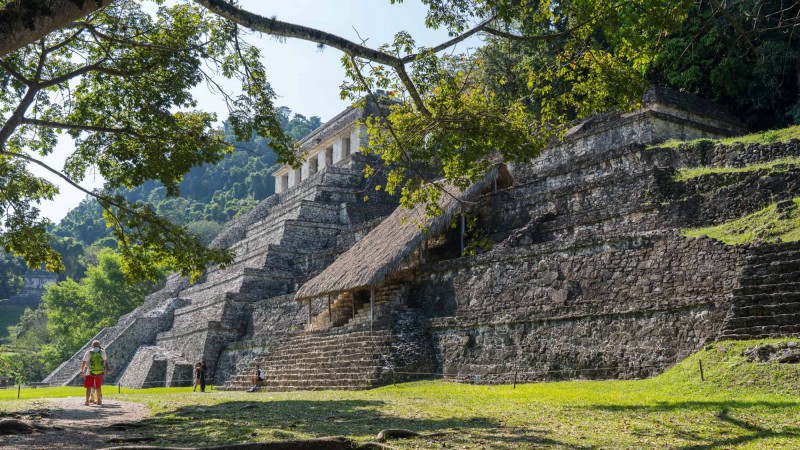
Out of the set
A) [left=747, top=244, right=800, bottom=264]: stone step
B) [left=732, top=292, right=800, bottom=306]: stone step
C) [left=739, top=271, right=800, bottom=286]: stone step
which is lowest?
[left=732, top=292, right=800, bottom=306]: stone step

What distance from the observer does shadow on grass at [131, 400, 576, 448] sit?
557cm

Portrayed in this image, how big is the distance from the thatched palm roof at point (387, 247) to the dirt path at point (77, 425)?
189 inches

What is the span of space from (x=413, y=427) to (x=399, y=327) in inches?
288

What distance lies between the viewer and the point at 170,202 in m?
75.7

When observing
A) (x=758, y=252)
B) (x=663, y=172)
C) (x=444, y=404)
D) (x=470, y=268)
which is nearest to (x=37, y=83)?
(x=444, y=404)

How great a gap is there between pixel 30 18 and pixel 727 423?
555cm

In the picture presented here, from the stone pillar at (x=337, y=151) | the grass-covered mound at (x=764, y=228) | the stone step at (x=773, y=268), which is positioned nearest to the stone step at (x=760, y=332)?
the stone step at (x=773, y=268)

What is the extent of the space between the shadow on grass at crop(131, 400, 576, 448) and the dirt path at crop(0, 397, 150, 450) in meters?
0.38

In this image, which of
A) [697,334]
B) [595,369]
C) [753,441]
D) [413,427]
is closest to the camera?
[753,441]

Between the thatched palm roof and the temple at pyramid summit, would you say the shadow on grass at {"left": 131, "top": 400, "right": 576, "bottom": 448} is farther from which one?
the thatched palm roof

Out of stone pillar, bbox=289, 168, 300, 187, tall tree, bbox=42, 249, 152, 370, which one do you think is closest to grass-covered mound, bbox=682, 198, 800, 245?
stone pillar, bbox=289, 168, 300, 187

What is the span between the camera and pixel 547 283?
39.5 feet

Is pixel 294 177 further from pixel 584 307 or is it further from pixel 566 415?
pixel 566 415

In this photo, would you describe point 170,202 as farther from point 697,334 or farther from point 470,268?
point 697,334
